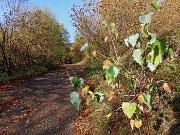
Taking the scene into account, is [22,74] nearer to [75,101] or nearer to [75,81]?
[75,81]

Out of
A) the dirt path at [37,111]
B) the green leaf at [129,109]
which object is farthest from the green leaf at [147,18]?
the dirt path at [37,111]

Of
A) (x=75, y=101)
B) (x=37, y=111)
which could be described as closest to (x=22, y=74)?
(x=37, y=111)

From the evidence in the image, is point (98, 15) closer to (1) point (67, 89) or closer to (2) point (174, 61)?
(1) point (67, 89)

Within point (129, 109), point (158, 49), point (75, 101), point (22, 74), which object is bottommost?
point (22, 74)

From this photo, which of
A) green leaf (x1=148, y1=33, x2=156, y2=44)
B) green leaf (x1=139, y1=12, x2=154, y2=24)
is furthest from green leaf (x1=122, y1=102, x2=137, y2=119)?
green leaf (x1=139, y1=12, x2=154, y2=24)

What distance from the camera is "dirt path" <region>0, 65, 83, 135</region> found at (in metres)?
9.19

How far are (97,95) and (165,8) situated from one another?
507 inches

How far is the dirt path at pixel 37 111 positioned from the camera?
9.19 m

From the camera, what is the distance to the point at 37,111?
36.0 ft

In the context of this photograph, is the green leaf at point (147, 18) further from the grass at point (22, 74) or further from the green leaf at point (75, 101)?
the grass at point (22, 74)

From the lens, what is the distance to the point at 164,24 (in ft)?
45.8

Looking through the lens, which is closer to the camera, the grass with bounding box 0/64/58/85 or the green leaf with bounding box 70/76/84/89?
the green leaf with bounding box 70/76/84/89

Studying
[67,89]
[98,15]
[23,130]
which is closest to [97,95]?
[23,130]

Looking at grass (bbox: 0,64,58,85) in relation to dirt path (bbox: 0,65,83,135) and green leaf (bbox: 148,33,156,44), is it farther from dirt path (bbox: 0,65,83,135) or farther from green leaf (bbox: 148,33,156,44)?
green leaf (bbox: 148,33,156,44)
